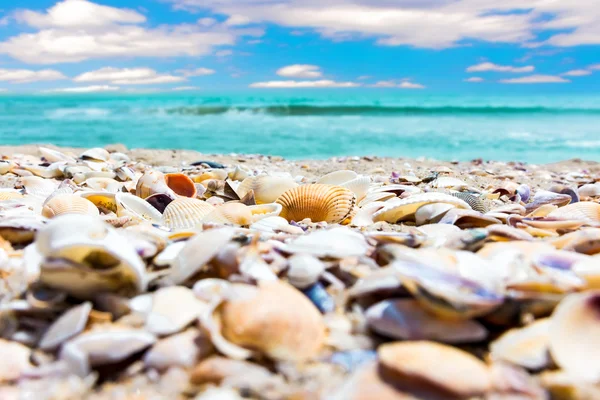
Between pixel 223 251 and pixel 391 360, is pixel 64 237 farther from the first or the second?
pixel 391 360

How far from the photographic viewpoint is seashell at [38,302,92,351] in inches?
48.1

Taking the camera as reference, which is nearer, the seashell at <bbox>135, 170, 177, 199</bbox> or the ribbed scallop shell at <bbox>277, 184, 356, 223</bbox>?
the ribbed scallop shell at <bbox>277, 184, 356, 223</bbox>

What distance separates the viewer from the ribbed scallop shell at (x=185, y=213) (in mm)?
2508

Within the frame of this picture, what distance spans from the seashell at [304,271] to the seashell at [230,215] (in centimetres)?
102

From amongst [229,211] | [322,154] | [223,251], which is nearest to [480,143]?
[322,154]

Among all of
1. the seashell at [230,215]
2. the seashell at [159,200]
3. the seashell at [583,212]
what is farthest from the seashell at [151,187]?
the seashell at [583,212]

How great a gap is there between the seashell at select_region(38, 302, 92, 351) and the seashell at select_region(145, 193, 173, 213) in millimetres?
1715

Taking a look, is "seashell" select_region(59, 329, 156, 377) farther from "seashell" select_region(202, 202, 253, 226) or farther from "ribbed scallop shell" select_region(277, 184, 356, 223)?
"ribbed scallop shell" select_region(277, 184, 356, 223)

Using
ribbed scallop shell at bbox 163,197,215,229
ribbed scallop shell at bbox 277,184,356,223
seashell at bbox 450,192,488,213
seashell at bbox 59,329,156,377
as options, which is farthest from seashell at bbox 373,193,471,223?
seashell at bbox 59,329,156,377

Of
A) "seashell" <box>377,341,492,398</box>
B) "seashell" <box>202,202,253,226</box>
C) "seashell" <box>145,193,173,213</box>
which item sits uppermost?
"seashell" <box>377,341,492,398</box>

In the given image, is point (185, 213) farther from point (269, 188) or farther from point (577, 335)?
point (577, 335)

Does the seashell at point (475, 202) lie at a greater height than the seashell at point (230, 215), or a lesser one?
greater

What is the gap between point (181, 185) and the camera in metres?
3.46

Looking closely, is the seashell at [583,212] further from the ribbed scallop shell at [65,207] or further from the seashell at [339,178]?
the ribbed scallop shell at [65,207]
